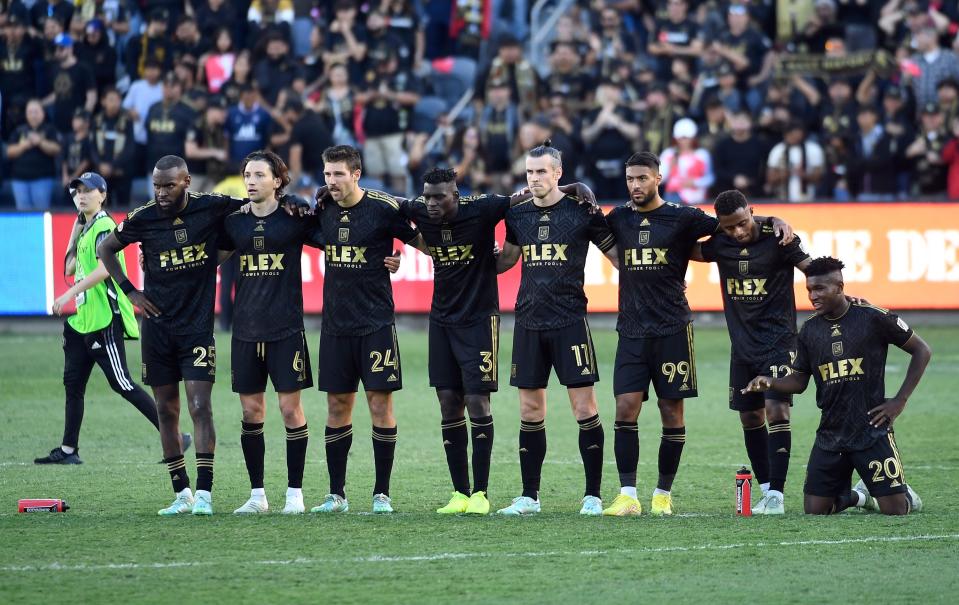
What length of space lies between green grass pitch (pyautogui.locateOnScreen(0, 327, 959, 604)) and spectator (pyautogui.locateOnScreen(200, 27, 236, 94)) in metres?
11.3

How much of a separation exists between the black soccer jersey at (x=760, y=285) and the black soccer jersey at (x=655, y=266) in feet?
0.92

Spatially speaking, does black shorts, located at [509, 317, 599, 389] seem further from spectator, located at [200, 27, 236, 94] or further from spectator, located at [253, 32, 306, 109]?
spectator, located at [200, 27, 236, 94]

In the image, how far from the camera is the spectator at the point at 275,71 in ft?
79.3

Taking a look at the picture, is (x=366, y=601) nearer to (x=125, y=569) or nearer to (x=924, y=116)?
(x=125, y=569)

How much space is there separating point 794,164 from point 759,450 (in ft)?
39.1

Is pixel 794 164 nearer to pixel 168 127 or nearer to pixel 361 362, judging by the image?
pixel 168 127

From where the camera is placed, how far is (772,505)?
1020 cm

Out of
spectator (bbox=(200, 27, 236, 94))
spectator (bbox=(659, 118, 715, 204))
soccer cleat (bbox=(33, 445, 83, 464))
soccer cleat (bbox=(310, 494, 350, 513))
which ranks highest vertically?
spectator (bbox=(200, 27, 236, 94))

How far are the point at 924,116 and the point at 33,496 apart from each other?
15.1 meters

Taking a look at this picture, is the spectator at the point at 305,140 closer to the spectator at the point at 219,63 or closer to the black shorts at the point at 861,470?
the spectator at the point at 219,63

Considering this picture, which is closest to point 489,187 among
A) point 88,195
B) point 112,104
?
point 112,104

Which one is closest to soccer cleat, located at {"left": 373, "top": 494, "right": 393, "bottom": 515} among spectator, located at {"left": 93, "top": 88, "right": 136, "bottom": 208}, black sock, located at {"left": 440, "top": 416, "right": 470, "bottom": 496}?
black sock, located at {"left": 440, "top": 416, "right": 470, "bottom": 496}

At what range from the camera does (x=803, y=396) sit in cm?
1722

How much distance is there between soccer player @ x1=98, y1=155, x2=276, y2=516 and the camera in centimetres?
1024
